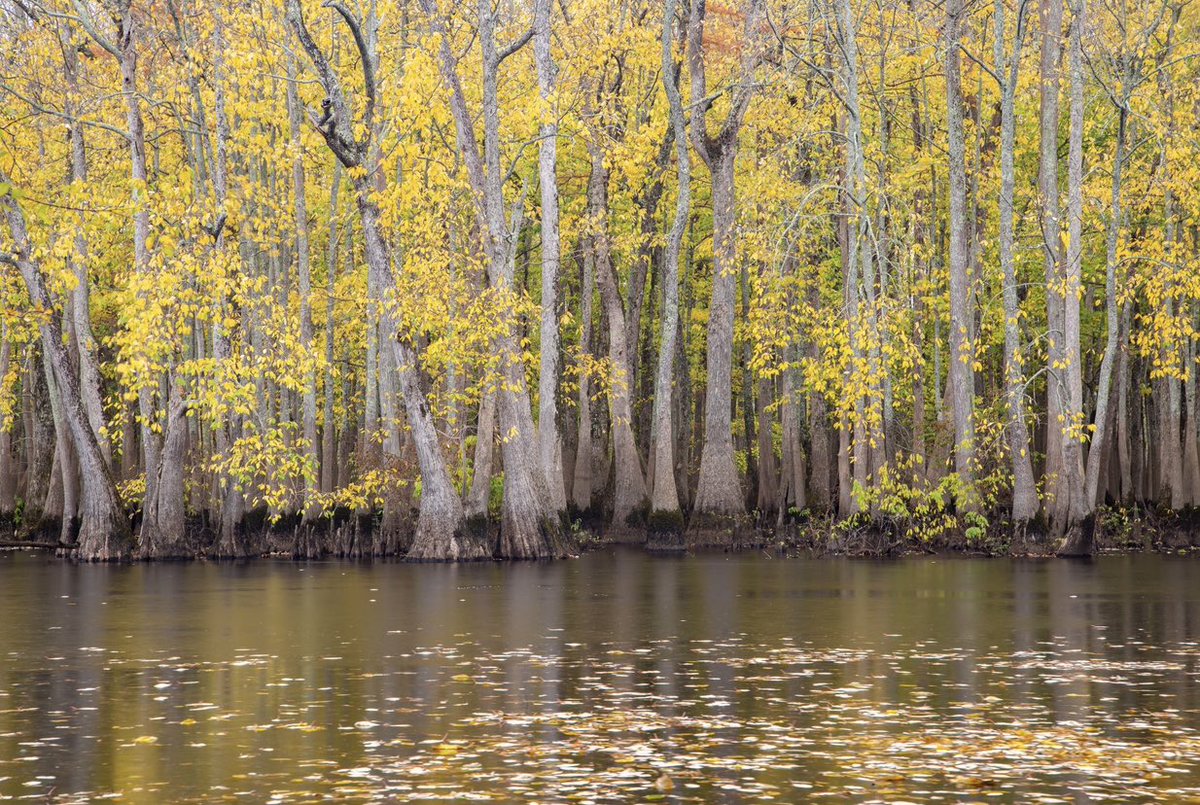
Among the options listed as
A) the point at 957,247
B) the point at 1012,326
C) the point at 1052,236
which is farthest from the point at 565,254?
the point at 1052,236

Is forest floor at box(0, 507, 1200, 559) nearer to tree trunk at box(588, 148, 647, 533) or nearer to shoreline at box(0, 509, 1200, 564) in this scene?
shoreline at box(0, 509, 1200, 564)

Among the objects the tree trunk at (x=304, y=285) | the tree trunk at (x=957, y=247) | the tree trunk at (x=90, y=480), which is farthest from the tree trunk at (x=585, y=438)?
the tree trunk at (x=90, y=480)

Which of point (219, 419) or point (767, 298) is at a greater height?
point (767, 298)

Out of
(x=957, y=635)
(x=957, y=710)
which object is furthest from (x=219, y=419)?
(x=957, y=710)

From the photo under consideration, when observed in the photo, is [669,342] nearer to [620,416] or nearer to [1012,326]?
[620,416]

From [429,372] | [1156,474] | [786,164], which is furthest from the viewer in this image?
[1156,474]

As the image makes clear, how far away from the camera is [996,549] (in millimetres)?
29328

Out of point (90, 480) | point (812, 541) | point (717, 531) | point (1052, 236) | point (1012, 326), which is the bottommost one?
point (812, 541)

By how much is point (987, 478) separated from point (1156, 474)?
13471 mm

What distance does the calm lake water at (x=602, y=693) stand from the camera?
28.4 ft

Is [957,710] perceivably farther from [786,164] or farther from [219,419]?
[786,164]

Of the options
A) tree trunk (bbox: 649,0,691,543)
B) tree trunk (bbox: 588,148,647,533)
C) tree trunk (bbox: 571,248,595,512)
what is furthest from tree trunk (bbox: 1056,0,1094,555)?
tree trunk (bbox: 571,248,595,512)

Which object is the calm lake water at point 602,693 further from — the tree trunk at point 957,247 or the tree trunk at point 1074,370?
the tree trunk at point 957,247

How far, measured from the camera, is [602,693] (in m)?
11.8
